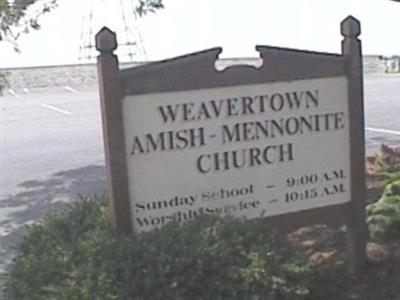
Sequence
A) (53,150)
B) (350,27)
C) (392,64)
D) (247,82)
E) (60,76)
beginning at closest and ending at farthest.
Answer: (247,82) < (350,27) < (53,150) < (392,64) < (60,76)

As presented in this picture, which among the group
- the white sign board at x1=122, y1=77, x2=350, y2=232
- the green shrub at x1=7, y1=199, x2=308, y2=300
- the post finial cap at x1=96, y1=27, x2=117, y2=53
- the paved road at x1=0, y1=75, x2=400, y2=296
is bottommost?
the paved road at x1=0, y1=75, x2=400, y2=296

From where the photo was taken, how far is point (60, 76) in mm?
29484

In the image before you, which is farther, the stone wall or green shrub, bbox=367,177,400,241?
the stone wall

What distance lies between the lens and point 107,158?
388cm

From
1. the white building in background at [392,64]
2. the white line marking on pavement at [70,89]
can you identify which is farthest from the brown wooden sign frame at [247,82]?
the white building in background at [392,64]

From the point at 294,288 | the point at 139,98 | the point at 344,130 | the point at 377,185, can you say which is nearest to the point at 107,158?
the point at 139,98

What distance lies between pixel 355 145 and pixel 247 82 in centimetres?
88

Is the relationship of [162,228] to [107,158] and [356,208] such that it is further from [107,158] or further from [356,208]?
[356,208]

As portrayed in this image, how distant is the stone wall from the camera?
28.1 m

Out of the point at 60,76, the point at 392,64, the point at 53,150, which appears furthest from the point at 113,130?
the point at 60,76

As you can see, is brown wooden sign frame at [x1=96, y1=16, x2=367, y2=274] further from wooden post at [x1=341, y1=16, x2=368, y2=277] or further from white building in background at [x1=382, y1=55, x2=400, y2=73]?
white building in background at [x1=382, y1=55, x2=400, y2=73]

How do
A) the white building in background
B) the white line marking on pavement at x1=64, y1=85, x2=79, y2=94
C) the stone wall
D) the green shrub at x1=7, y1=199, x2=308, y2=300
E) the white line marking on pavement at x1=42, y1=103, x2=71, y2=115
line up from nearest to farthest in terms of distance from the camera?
the green shrub at x1=7, y1=199, x2=308, y2=300
the white line marking on pavement at x1=42, y1=103, x2=71, y2=115
the white line marking on pavement at x1=64, y1=85, x2=79, y2=94
the white building in background
the stone wall

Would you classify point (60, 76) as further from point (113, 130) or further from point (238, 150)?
point (113, 130)

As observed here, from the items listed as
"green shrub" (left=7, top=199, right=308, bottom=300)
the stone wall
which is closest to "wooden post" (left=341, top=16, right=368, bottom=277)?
"green shrub" (left=7, top=199, right=308, bottom=300)
